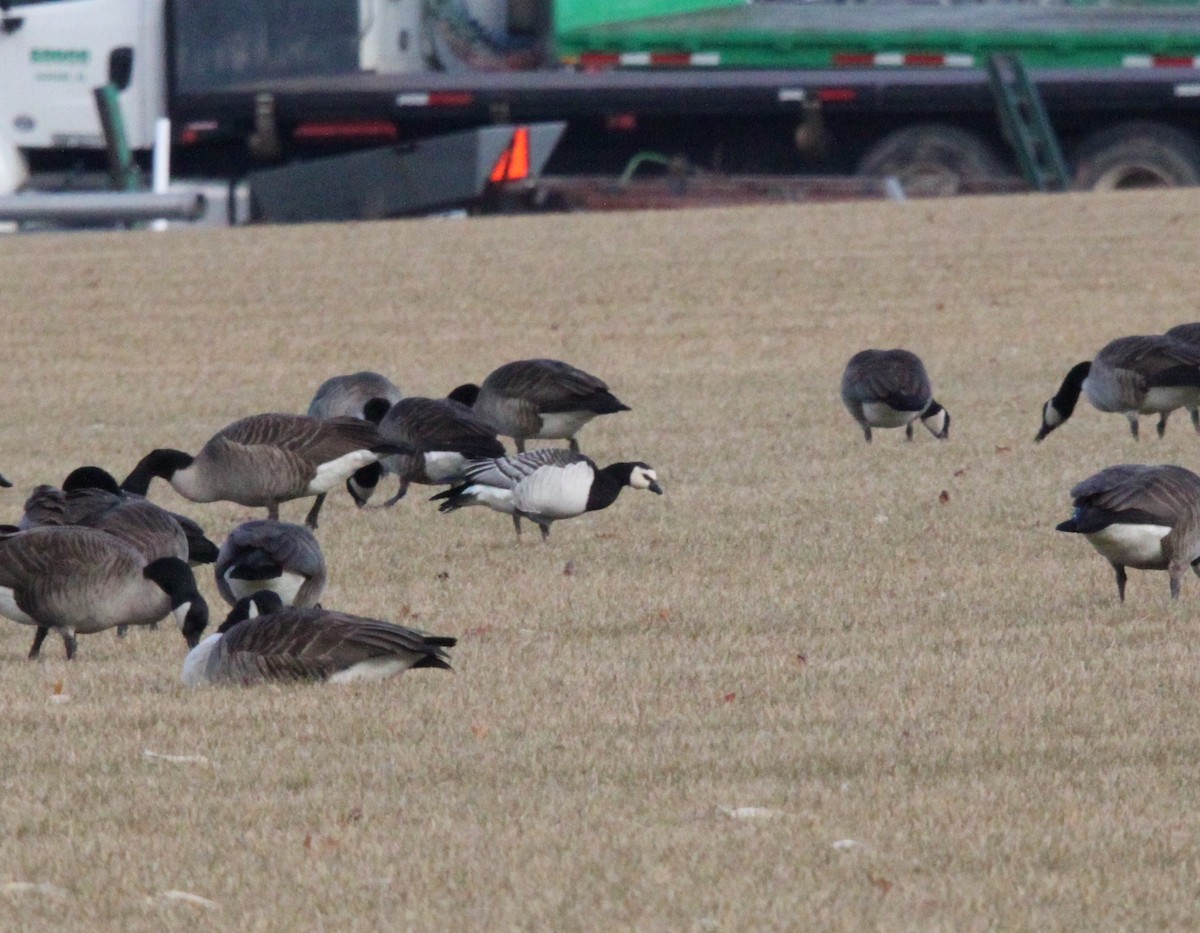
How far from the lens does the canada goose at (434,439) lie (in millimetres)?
11367

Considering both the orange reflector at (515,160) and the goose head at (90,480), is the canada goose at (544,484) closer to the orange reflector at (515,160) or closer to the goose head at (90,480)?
the goose head at (90,480)

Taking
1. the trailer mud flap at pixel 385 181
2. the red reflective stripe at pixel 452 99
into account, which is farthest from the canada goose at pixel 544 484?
the red reflective stripe at pixel 452 99

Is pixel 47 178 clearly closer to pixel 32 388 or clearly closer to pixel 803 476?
pixel 32 388

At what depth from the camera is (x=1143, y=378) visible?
42.7ft

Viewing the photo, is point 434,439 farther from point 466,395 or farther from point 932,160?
point 932,160

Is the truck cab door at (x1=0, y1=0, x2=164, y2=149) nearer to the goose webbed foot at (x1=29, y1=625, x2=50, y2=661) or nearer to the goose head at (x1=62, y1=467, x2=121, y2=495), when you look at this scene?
the goose head at (x1=62, y1=467, x2=121, y2=495)

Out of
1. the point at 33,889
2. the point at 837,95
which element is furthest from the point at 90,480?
the point at 837,95

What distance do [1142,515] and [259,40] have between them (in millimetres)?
21997

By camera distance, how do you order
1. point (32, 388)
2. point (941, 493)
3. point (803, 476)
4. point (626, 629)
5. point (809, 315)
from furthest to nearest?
point (809, 315), point (32, 388), point (803, 476), point (941, 493), point (626, 629)

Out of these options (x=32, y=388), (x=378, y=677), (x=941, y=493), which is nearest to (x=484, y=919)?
(x=378, y=677)

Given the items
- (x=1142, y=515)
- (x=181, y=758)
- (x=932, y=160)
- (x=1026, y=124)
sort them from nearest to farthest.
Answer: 1. (x=181, y=758)
2. (x=1142, y=515)
3. (x=1026, y=124)
4. (x=932, y=160)

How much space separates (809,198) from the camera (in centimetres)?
2758

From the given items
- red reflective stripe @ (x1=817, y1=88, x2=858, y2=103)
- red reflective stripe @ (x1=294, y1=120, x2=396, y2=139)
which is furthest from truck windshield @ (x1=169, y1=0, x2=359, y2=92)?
red reflective stripe @ (x1=817, y1=88, x2=858, y2=103)

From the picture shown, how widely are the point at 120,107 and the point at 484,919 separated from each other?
24.1m
